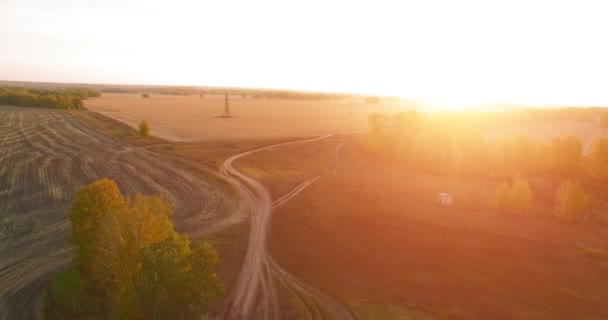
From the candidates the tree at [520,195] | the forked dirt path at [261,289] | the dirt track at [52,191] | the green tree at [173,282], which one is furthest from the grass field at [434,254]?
the dirt track at [52,191]

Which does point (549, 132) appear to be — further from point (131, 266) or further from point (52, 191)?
point (52, 191)

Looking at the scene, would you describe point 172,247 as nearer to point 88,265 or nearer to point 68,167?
point 88,265

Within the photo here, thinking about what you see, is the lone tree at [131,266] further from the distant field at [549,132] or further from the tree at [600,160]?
the distant field at [549,132]

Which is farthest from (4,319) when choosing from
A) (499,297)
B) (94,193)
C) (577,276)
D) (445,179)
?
(445,179)

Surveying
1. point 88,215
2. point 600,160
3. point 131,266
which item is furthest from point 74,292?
point 600,160

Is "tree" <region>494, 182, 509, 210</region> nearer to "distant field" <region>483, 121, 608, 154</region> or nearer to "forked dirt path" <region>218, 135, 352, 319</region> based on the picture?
"forked dirt path" <region>218, 135, 352, 319</region>

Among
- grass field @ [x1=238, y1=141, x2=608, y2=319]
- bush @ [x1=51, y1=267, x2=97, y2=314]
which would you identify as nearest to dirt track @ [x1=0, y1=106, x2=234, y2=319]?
bush @ [x1=51, y1=267, x2=97, y2=314]

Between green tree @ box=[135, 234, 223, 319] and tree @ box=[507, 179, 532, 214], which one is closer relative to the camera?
green tree @ box=[135, 234, 223, 319]
